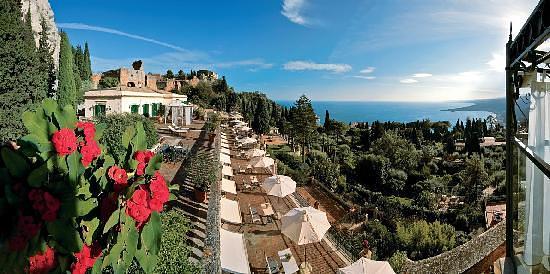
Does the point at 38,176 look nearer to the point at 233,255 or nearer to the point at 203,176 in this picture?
the point at 233,255

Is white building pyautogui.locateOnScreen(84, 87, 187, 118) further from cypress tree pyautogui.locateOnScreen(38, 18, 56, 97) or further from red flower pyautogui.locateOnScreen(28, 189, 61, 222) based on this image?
red flower pyautogui.locateOnScreen(28, 189, 61, 222)

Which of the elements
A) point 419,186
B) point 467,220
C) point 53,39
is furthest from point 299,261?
point 53,39

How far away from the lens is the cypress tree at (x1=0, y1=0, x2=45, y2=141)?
15509 mm

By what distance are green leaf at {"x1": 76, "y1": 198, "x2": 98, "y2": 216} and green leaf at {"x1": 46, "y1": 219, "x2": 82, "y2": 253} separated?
0.07m

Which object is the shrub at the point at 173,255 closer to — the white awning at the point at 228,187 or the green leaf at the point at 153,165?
the green leaf at the point at 153,165

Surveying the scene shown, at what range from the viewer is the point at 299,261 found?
30.7 feet

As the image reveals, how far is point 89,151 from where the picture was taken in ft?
5.95

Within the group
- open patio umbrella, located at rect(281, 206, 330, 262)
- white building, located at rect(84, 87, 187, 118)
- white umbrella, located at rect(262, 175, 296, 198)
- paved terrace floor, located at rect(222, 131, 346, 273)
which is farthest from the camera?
white building, located at rect(84, 87, 187, 118)

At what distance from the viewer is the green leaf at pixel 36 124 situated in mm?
1611

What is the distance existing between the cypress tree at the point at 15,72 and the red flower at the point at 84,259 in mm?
16808

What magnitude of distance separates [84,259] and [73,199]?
1.33ft

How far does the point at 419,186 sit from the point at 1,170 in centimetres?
2865

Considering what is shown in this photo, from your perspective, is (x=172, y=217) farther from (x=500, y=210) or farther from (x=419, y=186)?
(x=419, y=186)

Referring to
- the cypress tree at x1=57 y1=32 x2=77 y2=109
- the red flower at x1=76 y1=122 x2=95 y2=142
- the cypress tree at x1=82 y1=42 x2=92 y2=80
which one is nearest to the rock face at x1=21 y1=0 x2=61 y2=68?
the cypress tree at x1=82 y1=42 x2=92 y2=80
